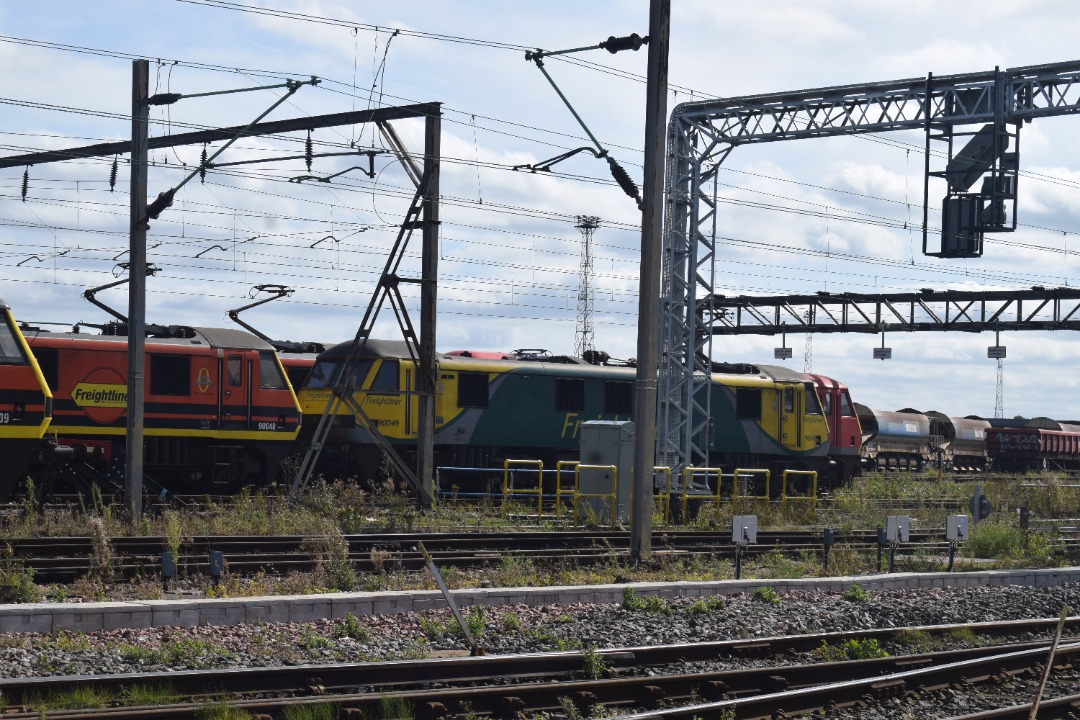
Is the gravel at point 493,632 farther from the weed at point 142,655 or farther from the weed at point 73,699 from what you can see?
the weed at point 73,699

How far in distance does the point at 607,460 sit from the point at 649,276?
7650 millimetres

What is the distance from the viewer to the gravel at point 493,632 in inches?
424

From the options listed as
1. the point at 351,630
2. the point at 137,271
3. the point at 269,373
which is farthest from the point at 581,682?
the point at 269,373

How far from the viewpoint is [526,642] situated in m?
12.4

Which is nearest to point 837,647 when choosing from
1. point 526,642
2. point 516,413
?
point 526,642

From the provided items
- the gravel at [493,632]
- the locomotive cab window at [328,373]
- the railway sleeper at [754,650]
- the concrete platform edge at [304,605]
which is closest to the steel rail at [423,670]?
the railway sleeper at [754,650]

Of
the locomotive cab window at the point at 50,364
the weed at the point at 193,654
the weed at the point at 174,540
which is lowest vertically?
the weed at the point at 193,654

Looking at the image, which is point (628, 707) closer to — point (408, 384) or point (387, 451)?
point (387, 451)

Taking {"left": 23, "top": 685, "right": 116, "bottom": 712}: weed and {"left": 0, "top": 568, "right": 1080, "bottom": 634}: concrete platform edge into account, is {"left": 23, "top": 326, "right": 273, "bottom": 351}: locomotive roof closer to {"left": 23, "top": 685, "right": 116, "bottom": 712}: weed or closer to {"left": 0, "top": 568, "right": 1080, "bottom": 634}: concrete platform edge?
{"left": 0, "top": 568, "right": 1080, "bottom": 634}: concrete platform edge

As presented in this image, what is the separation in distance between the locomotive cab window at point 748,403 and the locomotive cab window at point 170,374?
15.0 metres

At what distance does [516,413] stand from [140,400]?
465 inches

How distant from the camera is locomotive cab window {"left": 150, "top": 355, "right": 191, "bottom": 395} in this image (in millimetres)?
25406

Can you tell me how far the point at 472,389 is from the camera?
99.4 feet

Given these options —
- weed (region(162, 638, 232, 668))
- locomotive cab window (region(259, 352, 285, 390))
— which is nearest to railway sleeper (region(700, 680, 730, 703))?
weed (region(162, 638, 232, 668))
